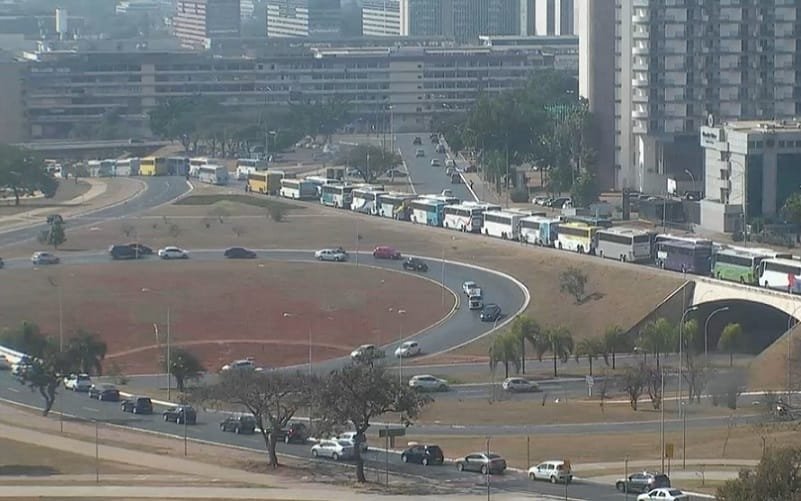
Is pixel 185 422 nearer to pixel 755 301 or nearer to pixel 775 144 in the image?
pixel 755 301

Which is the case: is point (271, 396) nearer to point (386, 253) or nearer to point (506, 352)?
point (506, 352)

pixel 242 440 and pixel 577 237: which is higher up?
pixel 577 237

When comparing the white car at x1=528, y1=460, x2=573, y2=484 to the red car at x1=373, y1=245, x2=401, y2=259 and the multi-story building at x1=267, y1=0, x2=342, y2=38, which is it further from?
the multi-story building at x1=267, y1=0, x2=342, y2=38

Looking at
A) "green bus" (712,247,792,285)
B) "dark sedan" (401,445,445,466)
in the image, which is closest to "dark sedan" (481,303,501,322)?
"green bus" (712,247,792,285)

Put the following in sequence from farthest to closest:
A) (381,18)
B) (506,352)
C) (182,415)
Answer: (381,18), (506,352), (182,415)

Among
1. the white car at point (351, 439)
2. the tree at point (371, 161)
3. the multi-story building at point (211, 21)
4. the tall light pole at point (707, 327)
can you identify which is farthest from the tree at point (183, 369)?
the multi-story building at point (211, 21)

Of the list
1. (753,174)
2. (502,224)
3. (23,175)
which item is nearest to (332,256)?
(502,224)

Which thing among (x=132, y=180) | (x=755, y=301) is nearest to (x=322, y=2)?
(x=132, y=180)
